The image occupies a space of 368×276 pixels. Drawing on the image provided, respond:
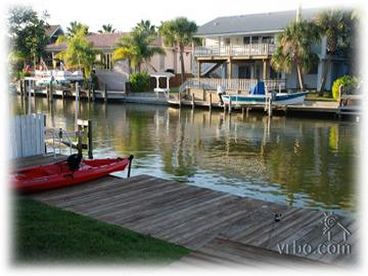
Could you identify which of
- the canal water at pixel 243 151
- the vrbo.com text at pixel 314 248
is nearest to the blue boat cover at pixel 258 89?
the canal water at pixel 243 151

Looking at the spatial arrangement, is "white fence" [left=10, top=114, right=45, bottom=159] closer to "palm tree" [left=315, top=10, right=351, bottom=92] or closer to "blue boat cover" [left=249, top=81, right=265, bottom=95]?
"blue boat cover" [left=249, top=81, right=265, bottom=95]

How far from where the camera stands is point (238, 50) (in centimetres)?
4444

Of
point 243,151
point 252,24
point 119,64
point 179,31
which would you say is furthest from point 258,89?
point 119,64

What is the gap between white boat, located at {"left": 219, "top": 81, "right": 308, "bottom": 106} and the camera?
118 ft

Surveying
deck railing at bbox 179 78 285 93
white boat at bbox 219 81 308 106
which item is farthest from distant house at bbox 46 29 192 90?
white boat at bbox 219 81 308 106

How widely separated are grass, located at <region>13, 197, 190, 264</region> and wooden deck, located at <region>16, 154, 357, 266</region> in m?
0.49

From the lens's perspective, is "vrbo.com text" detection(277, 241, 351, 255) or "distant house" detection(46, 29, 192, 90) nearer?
"vrbo.com text" detection(277, 241, 351, 255)

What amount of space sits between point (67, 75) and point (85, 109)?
10925 mm

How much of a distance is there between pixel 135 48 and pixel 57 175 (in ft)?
138

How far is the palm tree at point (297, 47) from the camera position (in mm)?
38562

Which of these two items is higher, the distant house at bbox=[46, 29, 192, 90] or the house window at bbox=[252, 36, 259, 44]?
the house window at bbox=[252, 36, 259, 44]

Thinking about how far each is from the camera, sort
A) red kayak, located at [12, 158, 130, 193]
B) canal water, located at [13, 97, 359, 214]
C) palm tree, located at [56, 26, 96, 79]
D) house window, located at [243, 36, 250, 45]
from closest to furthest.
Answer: red kayak, located at [12, 158, 130, 193]
canal water, located at [13, 97, 359, 214]
house window, located at [243, 36, 250, 45]
palm tree, located at [56, 26, 96, 79]

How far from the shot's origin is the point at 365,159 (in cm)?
2131

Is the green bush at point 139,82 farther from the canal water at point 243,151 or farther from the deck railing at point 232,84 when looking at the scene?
the canal water at point 243,151
